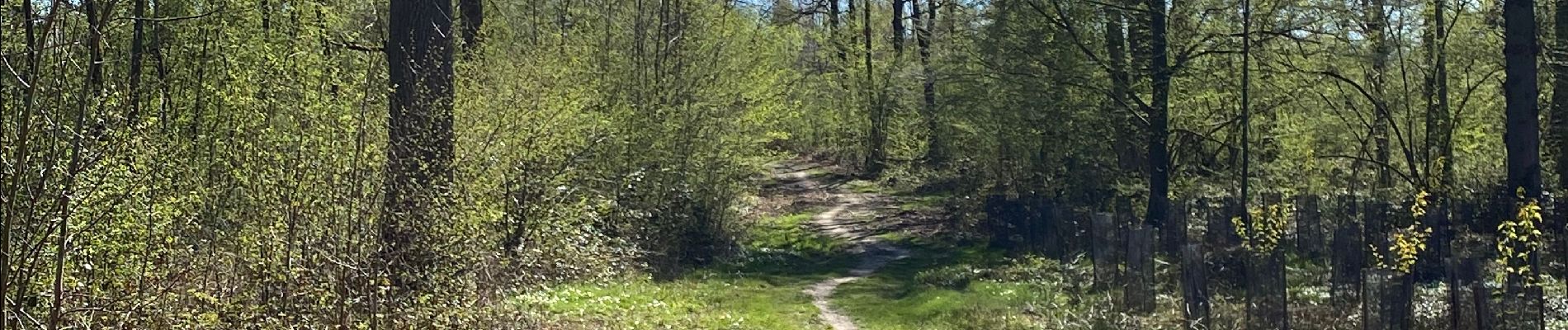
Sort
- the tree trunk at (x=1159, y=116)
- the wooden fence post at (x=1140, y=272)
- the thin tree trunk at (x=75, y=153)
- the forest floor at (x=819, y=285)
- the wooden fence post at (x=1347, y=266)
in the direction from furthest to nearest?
the tree trunk at (x=1159, y=116) < the wooden fence post at (x=1140, y=272) < the forest floor at (x=819, y=285) < the wooden fence post at (x=1347, y=266) < the thin tree trunk at (x=75, y=153)

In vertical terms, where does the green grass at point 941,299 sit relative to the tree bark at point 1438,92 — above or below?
below

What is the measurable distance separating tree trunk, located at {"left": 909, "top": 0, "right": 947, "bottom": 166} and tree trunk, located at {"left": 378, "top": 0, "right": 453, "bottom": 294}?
13.2 m

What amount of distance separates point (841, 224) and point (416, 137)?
14.6 meters

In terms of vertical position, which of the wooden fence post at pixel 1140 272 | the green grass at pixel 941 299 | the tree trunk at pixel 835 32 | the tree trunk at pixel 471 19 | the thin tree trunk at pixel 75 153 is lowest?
the green grass at pixel 941 299

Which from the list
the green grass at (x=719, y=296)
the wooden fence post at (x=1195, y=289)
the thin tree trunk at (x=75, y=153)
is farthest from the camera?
the green grass at (x=719, y=296)

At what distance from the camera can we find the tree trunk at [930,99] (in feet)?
73.8

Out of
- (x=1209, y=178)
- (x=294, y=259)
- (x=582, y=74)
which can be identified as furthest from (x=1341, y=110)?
(x=294, y=259)

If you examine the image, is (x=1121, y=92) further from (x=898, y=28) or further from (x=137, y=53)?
(x=898, y=28)

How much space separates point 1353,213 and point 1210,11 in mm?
2889

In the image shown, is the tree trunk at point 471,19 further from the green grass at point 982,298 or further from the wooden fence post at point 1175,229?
the wooden fence post at point 1175,229

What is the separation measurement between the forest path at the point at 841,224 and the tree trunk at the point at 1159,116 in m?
3.61

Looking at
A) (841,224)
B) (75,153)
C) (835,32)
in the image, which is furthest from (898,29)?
(75,153)

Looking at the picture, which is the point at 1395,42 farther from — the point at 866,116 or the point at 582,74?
the point at 866,116

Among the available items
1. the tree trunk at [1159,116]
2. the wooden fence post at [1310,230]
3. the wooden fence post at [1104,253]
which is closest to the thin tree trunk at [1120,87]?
the tree trunk at [1159,116]
